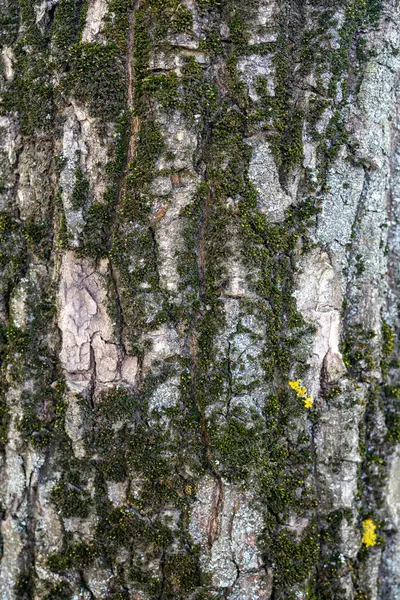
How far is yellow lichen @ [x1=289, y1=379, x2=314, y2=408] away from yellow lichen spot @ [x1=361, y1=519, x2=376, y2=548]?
89 centimetres

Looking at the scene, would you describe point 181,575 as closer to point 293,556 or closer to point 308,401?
point 293,556

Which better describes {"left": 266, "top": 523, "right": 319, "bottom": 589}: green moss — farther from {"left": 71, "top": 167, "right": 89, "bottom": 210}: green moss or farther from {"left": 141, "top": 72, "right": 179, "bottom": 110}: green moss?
{"left": 141, "top": 72, "right": 179, "bottom": 110}: green moss

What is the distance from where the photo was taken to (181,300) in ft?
8.84

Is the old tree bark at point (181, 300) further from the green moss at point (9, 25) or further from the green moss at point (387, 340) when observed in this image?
the green moss at point (387, 340)

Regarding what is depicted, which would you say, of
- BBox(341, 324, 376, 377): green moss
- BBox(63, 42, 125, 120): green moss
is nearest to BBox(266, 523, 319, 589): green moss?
A: BBox(341, 324, 376, 377): green moss

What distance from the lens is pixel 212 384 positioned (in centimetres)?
269

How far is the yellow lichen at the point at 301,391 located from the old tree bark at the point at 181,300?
10 mm

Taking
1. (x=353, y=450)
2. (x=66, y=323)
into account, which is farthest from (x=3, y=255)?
(x=353, y=450)

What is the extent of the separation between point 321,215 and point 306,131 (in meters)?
0.51

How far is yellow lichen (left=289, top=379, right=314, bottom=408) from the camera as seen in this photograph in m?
2.82

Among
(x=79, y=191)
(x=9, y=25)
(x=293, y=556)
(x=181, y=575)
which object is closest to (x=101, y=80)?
(x=79, y=191)

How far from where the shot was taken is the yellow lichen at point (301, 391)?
282 centimetres

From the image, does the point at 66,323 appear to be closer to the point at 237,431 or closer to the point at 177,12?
the point at 237,431

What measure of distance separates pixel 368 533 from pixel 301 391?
1041 millimetres
